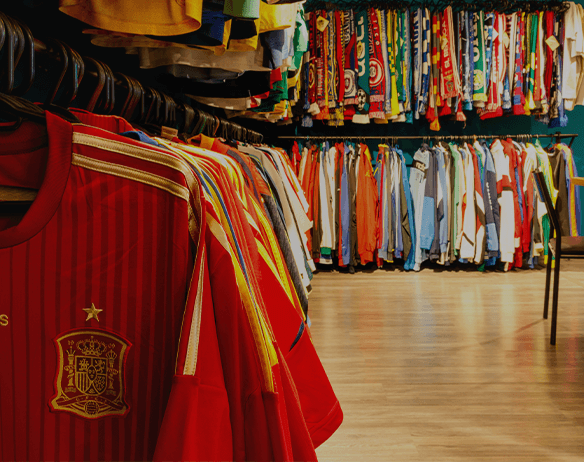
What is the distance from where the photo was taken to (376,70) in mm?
4645

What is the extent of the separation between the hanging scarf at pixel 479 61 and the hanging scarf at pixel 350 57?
111cm

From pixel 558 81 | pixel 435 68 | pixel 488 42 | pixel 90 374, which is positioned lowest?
pixel 90 374

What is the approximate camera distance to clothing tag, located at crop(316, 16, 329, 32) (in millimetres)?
4530

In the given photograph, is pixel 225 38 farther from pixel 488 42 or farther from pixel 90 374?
pixel 488 42

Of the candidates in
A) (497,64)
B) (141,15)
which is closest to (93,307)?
(141,15)

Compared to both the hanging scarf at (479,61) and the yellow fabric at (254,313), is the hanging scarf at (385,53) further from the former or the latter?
the yellow fabric at (254,313)

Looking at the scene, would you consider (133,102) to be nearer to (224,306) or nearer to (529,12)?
(224,306)

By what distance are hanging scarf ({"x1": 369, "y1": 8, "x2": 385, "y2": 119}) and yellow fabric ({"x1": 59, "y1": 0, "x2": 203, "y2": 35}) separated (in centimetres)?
381

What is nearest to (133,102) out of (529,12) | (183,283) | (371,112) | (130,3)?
(130,3)

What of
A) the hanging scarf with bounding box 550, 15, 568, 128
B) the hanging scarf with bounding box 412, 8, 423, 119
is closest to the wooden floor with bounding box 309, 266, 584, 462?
the hanging scarf with bounding box 550, 15, 568, 128

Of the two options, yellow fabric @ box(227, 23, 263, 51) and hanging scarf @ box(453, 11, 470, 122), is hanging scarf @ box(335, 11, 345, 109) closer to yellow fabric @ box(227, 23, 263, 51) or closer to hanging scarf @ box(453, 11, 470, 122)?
hanging scarf @ box(453, 11, 470, 122)

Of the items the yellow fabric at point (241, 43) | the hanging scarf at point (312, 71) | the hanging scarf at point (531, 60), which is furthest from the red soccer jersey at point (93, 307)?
the hanging scarf at point (531, 60)

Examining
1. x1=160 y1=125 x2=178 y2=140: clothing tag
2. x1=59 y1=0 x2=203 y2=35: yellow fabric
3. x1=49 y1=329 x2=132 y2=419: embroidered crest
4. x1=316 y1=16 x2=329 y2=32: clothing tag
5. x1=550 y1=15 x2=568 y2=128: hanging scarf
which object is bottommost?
x1=49 y1=329 x2=132 y2=419: embroidered crest

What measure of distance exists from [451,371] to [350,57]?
10.5 ft
